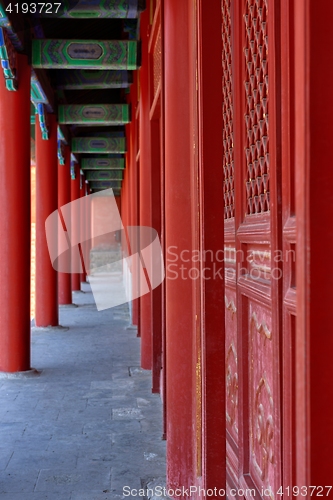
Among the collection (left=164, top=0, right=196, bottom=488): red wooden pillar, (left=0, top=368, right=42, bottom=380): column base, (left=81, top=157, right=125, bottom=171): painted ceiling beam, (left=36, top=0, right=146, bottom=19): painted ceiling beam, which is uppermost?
(left=36, top=0, right=146, bottom=19): painted ceiling beam

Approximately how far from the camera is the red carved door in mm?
1560

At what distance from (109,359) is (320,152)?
5.27m

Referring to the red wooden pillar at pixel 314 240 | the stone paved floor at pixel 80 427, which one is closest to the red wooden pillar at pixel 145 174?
the stone paved floor at pixel 80 427

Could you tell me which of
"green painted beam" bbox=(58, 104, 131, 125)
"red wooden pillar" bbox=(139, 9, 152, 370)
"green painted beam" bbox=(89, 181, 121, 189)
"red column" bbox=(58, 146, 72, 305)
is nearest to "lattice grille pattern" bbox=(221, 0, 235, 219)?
"red wooden pillar" bbox=(139, 9, 152, 370)

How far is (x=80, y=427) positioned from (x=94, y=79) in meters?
5.23

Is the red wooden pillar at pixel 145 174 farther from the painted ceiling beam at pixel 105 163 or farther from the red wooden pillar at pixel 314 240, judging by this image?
the painted ceiling beam at pixel 105 163

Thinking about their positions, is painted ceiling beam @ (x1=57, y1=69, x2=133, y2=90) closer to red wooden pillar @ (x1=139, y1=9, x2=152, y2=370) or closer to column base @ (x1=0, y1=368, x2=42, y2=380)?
red wooden pillar @ (x1=139, y1=9, x2=152, y2=370)

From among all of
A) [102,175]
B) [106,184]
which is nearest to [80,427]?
[102,175]

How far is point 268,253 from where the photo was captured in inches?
74.7

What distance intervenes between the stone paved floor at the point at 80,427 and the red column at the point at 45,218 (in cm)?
146

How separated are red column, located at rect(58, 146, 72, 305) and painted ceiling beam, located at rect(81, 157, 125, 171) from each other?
2815 millimetres

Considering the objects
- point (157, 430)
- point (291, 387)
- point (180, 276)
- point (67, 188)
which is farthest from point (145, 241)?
point (67, 188)

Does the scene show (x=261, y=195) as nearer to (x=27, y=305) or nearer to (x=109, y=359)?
(x=27, y=305)

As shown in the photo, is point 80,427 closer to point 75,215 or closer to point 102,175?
point 75,215
